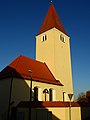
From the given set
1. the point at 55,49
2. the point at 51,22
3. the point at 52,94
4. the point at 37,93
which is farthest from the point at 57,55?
the point at 37,93

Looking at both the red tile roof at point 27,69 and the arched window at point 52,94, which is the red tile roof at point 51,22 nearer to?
the red tile roof at point 27,69

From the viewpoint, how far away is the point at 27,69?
23.7 meters

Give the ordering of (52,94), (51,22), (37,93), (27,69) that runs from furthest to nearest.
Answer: (51,22)
(52,94)
(27,69)
(37,93)

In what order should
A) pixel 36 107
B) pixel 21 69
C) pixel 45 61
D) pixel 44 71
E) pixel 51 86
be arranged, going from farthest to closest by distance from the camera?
1. pixel 45 61
2. pixel 44 71
3. pixel 51 86
4. pixel 21 69
5. pixel 36 107

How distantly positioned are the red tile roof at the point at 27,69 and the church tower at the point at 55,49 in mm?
1441

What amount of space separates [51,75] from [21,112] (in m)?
10.4

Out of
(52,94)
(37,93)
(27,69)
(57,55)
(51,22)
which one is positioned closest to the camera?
(37,93)

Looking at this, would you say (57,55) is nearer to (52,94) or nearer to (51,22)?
(51,22)

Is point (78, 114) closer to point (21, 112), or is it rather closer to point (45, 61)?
point (21, 112)

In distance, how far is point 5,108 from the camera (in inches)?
763

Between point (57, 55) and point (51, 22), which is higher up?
point (51, 22)

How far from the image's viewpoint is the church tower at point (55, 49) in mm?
28219

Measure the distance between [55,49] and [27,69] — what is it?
7321 mm

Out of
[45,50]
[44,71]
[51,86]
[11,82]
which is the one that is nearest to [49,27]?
[45,50]
